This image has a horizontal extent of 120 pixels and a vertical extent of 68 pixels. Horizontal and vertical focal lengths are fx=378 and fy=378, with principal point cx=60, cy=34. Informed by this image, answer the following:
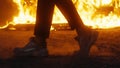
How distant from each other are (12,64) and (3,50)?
1.81ft

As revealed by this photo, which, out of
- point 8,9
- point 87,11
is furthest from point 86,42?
point 8,9

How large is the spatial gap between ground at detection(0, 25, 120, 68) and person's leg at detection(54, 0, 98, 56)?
6.3 inches

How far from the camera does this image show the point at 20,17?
623cm

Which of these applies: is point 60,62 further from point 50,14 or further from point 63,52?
point 50,14

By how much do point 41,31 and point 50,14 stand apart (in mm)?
230

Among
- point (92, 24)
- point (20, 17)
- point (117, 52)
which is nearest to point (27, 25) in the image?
point (20, 17)

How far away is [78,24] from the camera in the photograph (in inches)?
162

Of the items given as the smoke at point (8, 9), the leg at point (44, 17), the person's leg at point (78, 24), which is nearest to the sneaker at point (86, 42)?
the person's leg at point (78, 24)

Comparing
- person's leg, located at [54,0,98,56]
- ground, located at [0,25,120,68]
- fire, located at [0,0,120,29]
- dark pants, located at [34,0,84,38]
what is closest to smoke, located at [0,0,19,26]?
fire, located at [0,0,120,29]

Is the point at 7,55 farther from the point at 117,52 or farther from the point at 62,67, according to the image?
the point at 117,52

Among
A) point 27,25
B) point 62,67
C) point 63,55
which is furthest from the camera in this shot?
point 27,25

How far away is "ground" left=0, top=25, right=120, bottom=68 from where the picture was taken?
402cm

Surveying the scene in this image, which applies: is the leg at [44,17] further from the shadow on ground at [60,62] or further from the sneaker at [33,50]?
the shadow on ground at [60,62]

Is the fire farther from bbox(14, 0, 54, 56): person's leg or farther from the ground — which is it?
bbox(14, 0, 54, 56): person's leg
